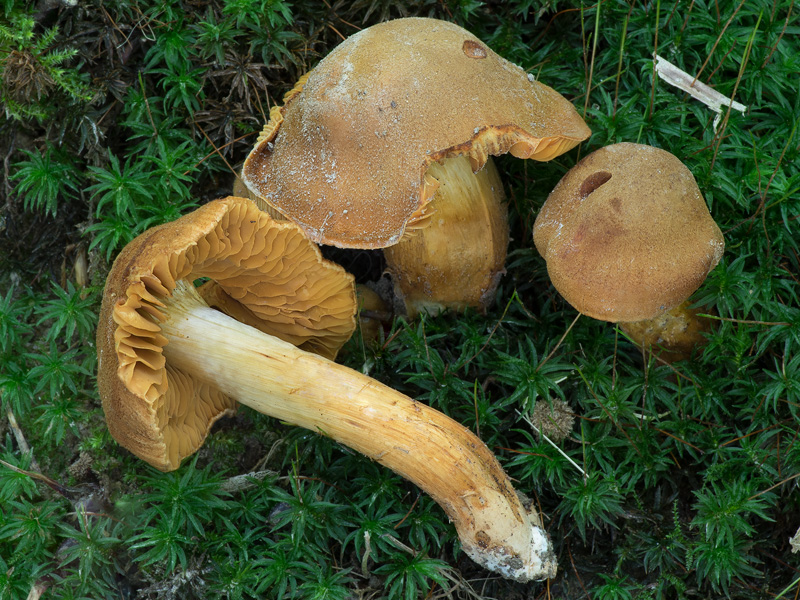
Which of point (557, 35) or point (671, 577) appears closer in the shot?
point (671, 577)

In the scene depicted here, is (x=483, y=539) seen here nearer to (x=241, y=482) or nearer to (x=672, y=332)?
(x=241, y=482)

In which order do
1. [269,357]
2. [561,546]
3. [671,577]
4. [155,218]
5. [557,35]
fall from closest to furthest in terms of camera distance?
[269,357] → [671,577] → [561,546] → [155,218] → [557,35]

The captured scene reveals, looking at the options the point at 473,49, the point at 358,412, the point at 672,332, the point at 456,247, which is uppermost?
the point at 473,49

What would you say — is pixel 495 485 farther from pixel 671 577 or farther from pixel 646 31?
A: pixel 646 31

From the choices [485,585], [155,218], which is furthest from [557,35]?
[485,585]

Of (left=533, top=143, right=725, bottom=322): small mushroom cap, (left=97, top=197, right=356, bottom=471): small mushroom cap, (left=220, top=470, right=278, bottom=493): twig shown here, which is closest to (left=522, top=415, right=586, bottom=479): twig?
(left=533, top=143, right=725, bottom=322): small mushroom cap

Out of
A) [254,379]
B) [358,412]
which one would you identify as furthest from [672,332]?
[254,379]
